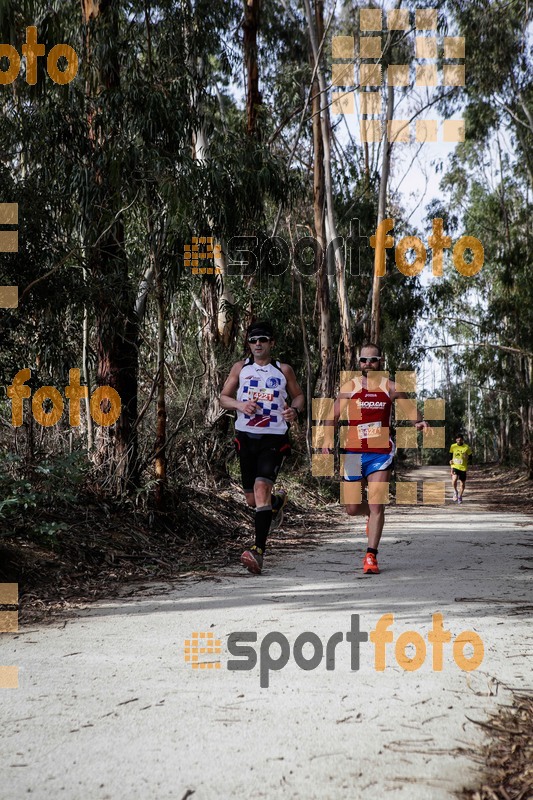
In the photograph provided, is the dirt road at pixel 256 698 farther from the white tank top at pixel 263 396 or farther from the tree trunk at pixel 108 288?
the tree trunk at pixel 108 288

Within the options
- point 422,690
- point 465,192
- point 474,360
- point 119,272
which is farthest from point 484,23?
point 422,690

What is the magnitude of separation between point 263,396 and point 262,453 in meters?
0.46

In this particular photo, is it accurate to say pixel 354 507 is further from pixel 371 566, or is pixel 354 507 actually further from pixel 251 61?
pixel 251 61

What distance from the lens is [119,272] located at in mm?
8344

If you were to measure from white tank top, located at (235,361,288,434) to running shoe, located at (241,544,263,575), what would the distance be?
955 mm

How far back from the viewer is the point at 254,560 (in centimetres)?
654

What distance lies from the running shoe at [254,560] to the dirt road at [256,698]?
2.21ft

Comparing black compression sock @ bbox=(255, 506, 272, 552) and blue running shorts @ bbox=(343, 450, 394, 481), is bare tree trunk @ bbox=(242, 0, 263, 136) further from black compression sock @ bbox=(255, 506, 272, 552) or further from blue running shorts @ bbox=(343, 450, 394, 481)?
black compression sock @ bbox=(255, 506, 272, 552)

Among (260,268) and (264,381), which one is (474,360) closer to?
(260,268)

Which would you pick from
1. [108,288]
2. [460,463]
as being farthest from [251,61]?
[108,288]

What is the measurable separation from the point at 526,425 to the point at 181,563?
2797 centimetres

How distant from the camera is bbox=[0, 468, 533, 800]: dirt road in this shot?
8.28 ft

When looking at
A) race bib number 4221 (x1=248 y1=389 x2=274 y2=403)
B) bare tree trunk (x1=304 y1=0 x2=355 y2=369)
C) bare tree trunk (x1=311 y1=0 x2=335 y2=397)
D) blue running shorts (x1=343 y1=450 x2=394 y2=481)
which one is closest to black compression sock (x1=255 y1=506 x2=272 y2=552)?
blue running shorts (x1=343 y1=450 x2=394 y2=481)

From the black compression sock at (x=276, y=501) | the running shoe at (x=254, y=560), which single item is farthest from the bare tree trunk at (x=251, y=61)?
the running shoe at (x=254, y=560)
